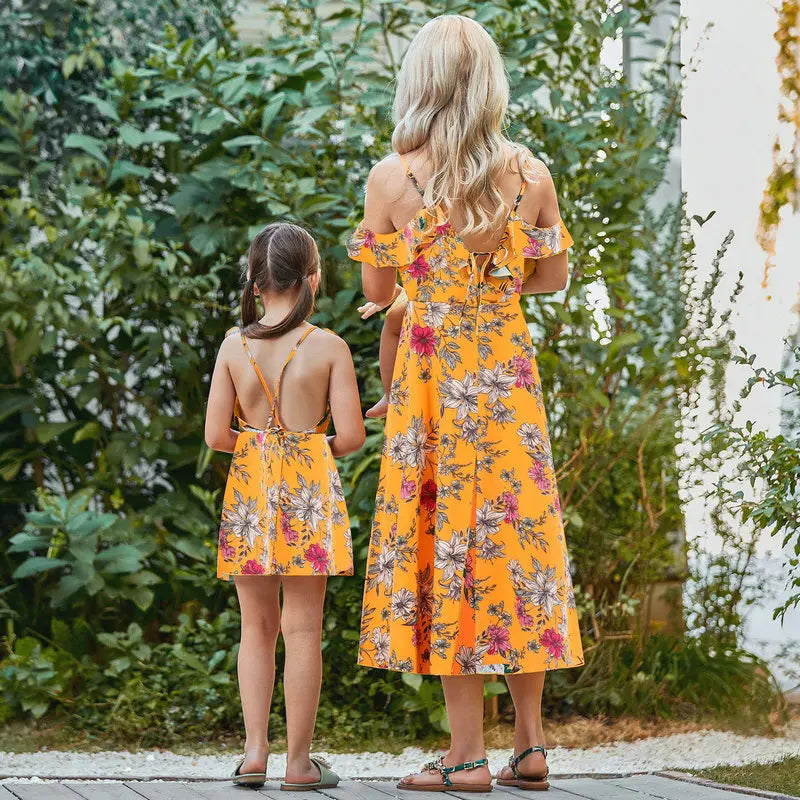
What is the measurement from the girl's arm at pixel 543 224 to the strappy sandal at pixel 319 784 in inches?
50.8

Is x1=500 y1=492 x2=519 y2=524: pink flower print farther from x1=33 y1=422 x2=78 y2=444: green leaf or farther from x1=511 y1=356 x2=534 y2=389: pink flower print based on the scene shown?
x1=33 y1=422 x2=78 y2=444: green leaf

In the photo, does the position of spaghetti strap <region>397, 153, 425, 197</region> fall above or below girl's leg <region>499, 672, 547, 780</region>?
above

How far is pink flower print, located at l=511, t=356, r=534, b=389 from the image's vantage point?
264cm

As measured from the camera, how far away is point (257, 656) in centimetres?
272

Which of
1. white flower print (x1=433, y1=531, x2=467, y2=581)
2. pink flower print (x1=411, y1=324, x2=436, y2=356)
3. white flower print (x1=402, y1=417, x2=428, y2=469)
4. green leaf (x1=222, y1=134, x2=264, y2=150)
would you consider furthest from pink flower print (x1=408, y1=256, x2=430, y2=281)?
green leaf (x1=222, y1=134, x2=264, y2=150)

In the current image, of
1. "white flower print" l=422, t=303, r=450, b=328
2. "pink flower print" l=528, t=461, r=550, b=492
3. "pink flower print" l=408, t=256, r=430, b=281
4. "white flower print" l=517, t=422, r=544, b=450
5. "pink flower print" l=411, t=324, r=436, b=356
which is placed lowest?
"pink flower print" l=528, t=461, r=550, b=492

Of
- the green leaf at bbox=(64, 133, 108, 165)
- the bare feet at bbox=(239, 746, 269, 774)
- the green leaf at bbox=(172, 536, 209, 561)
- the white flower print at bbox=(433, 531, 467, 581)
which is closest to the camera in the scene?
the white flower print at bbox=(433, 531, 467, 581)

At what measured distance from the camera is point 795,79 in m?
4.12

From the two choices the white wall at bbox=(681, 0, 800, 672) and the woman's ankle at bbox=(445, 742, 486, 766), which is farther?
the white wall at bbox=(681, 0, 800, 672)

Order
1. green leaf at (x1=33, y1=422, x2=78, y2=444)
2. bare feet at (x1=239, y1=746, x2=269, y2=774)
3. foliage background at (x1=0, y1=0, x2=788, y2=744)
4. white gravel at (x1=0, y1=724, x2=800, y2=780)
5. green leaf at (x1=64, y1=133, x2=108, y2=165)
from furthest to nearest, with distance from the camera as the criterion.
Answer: green leaf at (x1=33, y1=422, x2=78, y2=444) → green leaf at (x1=64, y1=133, x2=108, y2=165) → foliage background at (x1=0, y1=0, x2=788, y2=744) → white gravel at (x1=0, y1=724, x2=800, y2=780) → bare feet at (x1=239, y1=746, x2=269, y2=774)

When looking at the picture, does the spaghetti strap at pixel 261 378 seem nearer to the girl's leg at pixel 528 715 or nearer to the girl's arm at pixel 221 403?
the girl's arm at pixel 221 403

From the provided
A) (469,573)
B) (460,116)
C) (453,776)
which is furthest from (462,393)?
(453,776)

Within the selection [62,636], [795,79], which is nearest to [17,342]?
[62,636]

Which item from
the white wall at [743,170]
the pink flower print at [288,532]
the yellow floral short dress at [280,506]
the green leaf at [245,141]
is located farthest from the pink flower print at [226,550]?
the white wall at [743,170]
